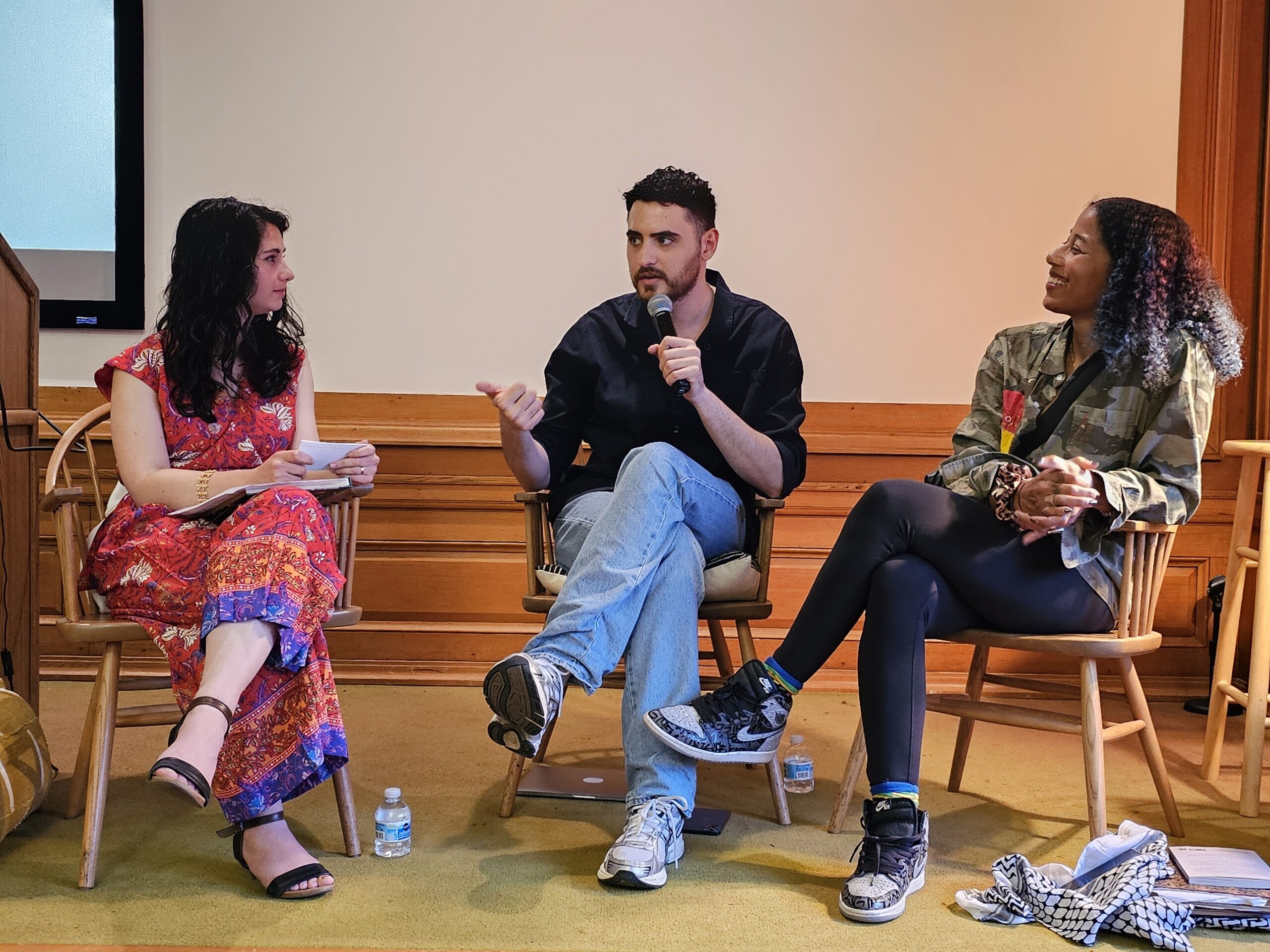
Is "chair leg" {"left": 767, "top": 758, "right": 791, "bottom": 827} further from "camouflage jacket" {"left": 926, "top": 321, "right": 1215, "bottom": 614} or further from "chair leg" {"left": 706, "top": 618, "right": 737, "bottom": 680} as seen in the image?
"camouflage jacket" {"left": 926, "top": 321, "right": 1215, "bottom": 614}

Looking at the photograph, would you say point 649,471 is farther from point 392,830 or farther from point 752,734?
point 392,830

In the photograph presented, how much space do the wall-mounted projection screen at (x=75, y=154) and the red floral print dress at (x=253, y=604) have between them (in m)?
1.53

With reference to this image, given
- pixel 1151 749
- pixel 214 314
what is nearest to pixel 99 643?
pixel 214 314

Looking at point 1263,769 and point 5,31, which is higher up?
point 5,31

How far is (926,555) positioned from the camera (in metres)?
1.92

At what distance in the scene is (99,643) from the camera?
1.98 m

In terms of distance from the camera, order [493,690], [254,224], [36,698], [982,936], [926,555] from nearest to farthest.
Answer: [982,936] → [493,690] → [926,555] → [254,224] → [36,698]

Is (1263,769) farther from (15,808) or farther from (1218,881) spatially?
(15,808)

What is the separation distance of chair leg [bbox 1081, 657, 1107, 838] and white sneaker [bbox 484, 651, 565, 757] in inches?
35.1

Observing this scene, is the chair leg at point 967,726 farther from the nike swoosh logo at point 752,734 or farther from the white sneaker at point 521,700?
the white sneaker at point 521,700

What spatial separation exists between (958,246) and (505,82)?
140 cm

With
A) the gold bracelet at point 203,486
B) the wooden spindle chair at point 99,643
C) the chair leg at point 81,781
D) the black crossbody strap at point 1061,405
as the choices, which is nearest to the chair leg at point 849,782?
the black crossbody strap at point 1061,405

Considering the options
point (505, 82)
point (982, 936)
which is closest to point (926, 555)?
point (982, 936)

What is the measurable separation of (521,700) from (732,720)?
38cm
